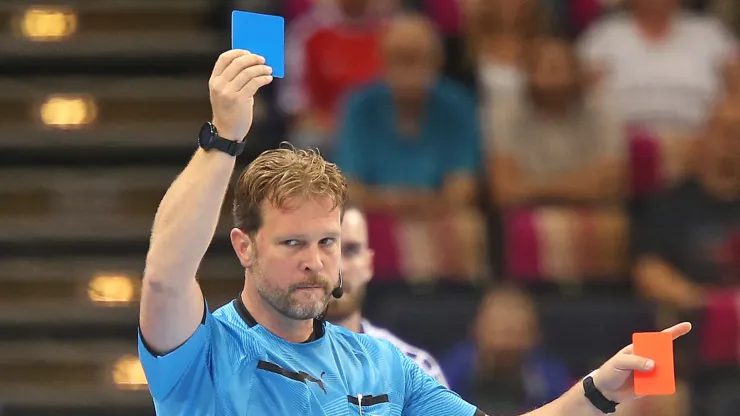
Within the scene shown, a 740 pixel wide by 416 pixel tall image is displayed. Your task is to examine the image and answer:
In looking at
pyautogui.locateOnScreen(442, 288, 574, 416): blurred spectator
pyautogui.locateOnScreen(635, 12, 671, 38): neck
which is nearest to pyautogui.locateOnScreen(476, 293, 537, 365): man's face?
pyautogui.locateOnScreen(442, 288, 574, 416): blurred spectator

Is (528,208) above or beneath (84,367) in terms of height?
above

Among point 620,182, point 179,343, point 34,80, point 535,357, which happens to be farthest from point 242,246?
point 34,80

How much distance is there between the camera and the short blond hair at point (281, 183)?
2779 millimetres

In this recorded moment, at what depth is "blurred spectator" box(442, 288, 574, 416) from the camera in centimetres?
575

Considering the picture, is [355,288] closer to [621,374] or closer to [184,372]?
[621,374]

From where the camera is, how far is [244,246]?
2.86 meters

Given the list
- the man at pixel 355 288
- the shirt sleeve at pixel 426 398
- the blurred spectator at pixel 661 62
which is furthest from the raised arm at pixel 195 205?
the blurred spectator at pixel 661 62

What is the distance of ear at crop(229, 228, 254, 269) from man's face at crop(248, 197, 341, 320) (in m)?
0.05

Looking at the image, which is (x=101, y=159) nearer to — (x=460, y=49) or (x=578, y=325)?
(x=460, y=49)

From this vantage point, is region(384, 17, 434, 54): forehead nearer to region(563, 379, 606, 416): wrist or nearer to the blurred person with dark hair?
the blurred person with dark hair

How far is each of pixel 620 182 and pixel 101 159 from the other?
2.73 meters

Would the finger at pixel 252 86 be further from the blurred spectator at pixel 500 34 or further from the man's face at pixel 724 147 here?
the blurred spectator at pixel 500 34

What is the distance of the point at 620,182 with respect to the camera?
672 cm

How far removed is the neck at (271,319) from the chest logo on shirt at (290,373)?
9 centimetres
